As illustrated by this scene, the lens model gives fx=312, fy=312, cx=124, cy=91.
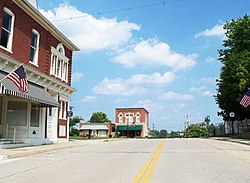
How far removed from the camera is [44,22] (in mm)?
24172

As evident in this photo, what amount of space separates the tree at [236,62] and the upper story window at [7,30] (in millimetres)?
22876

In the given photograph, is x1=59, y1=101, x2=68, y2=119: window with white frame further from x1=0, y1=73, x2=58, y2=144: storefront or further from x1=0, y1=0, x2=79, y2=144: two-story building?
x1=0, y1=73, x2=58, y2=144: storefront

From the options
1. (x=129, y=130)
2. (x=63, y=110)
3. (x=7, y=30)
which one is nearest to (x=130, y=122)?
→ (x=129, y=130)

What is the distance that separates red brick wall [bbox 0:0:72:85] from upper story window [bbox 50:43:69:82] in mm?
1195

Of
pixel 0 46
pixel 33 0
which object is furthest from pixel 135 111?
pixel 0 46

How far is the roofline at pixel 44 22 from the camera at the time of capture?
20938mm

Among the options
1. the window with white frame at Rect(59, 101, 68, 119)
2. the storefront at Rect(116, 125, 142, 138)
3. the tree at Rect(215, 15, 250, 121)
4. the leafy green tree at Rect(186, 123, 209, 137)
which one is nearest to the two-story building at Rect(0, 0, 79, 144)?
the window with white frame at Rect(59, 101, 68, 119)

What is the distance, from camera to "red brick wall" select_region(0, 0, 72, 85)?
2003 cm

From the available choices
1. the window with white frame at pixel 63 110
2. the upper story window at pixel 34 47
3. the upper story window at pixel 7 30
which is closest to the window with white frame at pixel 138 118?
the window with white frame at pixel 63 110

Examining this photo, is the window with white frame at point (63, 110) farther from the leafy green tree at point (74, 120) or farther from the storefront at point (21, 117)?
the leafy green tree at point (74, 120)

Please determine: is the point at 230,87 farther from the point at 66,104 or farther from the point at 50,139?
the point at 50,139

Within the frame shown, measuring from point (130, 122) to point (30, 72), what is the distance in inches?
2411

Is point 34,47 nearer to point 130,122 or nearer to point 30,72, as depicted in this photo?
point 30,72

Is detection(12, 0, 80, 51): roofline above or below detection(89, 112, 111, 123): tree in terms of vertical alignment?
above
